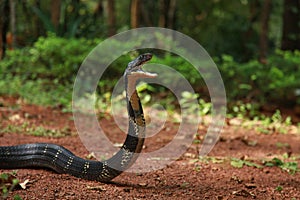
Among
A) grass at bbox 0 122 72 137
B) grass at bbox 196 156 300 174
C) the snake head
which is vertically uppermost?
the snake head

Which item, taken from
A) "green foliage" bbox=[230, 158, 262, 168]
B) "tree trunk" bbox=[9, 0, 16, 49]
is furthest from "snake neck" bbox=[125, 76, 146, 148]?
"tree trunk" bbox=[9, 0, 16, 49]

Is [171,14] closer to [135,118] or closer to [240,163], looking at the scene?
[240,163]

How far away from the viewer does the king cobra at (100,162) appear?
3.84m

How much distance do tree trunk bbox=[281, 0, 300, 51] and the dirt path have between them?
6.15 metres

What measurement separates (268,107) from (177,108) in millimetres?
1801

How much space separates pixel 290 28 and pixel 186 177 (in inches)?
365

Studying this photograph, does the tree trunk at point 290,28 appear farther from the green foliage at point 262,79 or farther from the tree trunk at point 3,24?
the tree trunk at point 3,24

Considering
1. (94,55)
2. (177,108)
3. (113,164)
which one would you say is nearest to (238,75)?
(177,108)

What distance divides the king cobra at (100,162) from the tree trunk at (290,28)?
31.6 feet

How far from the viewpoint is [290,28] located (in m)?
12.7

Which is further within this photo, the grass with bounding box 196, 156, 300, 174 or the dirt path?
the grass with bounding box 196, 156, 300, 174

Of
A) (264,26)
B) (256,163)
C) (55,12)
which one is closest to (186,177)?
(256,163)

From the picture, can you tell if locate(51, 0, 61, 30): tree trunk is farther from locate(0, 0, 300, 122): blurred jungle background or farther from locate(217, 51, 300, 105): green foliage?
locate(217, 51, 300, 105): green foliage

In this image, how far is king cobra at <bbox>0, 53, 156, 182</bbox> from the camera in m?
3.84
